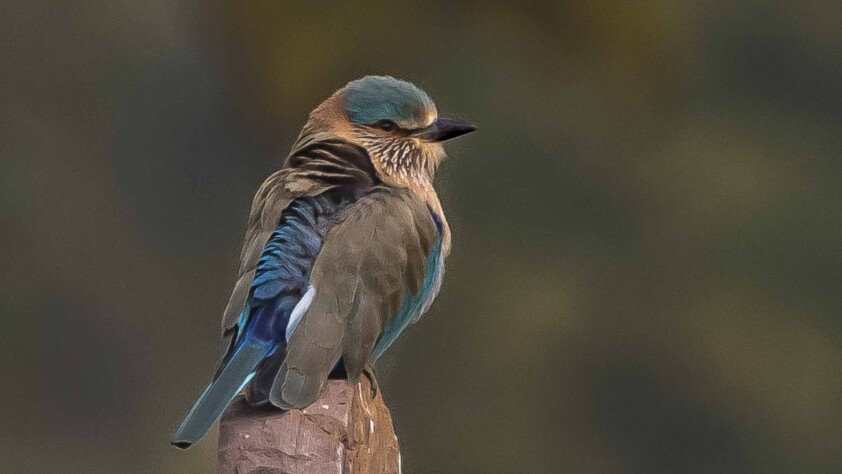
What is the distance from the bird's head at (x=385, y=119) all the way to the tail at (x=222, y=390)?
2.28 ft

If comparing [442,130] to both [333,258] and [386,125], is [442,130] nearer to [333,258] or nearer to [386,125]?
[386,125]

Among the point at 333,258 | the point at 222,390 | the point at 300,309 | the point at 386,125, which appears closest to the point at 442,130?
the point at 386,125

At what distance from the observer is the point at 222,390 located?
203 cm

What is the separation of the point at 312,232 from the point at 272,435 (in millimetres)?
462

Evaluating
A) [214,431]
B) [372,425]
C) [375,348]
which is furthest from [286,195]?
[214,431]

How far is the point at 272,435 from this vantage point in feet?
6.33

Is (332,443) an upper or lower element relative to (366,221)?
lower

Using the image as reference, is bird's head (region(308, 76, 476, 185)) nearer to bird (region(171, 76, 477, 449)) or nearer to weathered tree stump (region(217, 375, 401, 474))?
bird (region(171, 76, 477, 449))

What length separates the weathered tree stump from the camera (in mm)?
1909

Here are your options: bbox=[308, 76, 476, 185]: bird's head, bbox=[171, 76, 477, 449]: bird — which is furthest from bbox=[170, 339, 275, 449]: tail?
bbox=[308, 76, 476, 185]: bird's head

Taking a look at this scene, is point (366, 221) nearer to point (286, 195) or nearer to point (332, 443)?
point (286, 195)

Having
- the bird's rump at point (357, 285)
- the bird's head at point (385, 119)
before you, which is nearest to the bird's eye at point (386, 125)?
the bird's head at point (385, 119)

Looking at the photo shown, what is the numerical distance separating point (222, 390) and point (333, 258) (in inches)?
12.7

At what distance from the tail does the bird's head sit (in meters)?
0.70
